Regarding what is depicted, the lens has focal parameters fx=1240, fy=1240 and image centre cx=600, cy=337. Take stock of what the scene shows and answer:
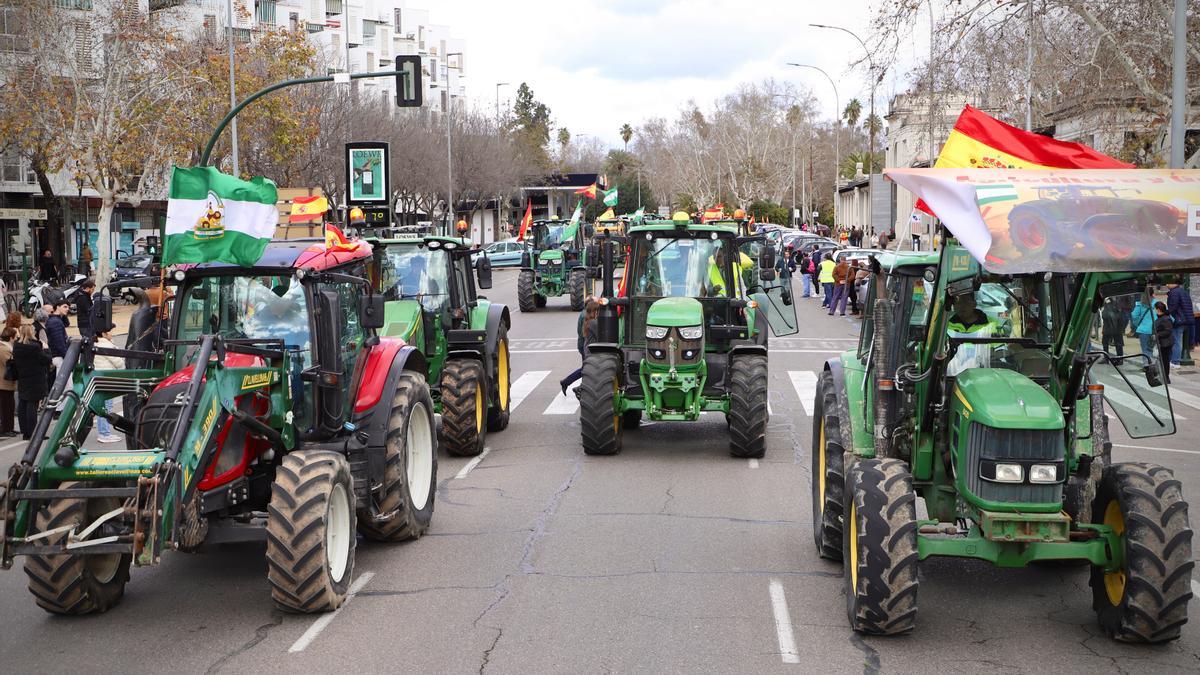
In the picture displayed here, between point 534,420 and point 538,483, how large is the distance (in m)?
4.36

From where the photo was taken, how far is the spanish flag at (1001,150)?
8.56 m

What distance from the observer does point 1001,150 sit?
338 inches

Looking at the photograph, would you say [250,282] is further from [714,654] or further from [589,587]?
[714,654]

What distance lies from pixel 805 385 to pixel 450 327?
7351mm

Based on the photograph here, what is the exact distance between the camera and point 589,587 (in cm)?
874

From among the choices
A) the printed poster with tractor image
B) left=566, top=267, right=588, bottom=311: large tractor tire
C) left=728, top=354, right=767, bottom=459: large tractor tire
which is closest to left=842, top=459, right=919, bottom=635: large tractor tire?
left=728, top=354, right=767, bottom=459: large tractor tire

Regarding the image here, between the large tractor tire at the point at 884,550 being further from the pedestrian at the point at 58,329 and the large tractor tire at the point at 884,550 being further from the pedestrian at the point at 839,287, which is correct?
the pedestrian at the point at 839,287

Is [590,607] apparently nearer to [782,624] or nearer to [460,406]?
[782,624]

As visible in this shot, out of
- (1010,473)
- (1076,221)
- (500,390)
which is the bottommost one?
(500,390)

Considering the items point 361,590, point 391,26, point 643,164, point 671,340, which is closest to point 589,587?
point 361,590

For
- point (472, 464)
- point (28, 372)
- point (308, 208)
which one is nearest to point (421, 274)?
point (308, 208)

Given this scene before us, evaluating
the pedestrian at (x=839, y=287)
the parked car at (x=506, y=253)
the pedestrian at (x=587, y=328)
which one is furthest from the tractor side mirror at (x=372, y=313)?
the parked car at (x=506, y=253)

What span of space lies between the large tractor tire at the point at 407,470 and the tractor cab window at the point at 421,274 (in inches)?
164

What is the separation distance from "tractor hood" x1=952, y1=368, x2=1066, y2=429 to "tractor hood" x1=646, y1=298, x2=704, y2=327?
19.4ft
